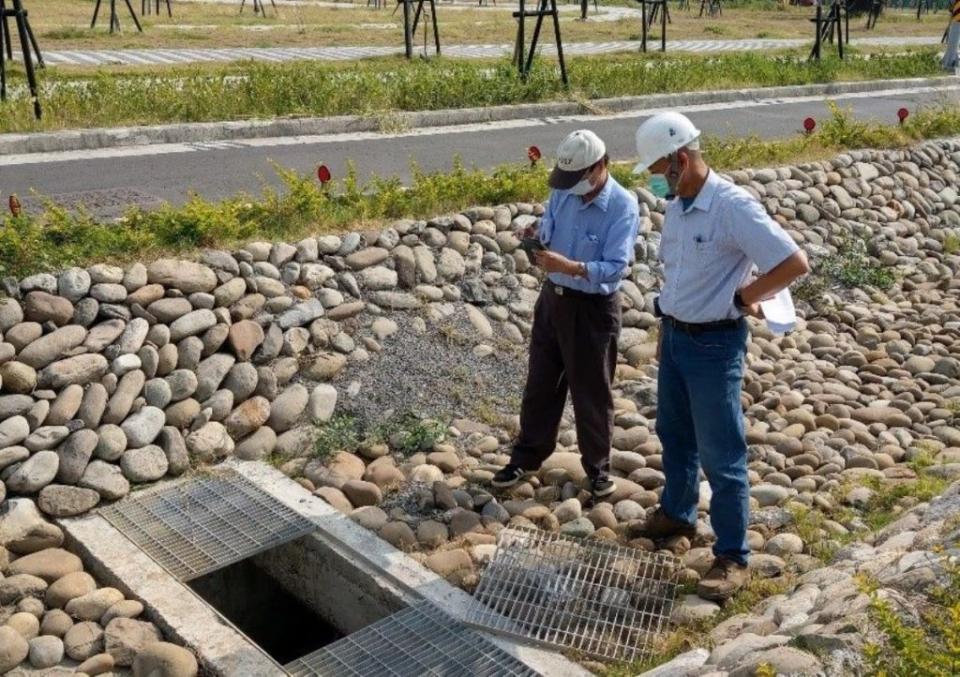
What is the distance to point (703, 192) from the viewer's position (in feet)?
15.1

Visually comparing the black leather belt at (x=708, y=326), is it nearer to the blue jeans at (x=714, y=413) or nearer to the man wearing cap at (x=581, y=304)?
the blue jeans at (x=714, y=413)

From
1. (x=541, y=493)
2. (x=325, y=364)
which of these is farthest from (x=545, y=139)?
(x=541, y=493)

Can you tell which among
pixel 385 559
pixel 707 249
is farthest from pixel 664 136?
pixel 385 559

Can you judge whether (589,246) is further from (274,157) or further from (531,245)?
(274,157)

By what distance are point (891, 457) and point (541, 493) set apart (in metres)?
2.20

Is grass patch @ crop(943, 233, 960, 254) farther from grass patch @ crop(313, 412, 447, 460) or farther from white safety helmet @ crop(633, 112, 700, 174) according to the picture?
white safety helmet @ crop(633, 112, 700, 174)

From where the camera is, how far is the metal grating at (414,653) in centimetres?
468

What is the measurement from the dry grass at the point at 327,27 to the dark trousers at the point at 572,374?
52.4ft

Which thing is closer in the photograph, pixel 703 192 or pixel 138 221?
pixel 703 192

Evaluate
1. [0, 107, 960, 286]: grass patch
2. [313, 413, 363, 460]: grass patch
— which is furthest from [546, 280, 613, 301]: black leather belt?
[0, 107, 960, 286]: grass patch

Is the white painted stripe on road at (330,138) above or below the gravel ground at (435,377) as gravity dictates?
above

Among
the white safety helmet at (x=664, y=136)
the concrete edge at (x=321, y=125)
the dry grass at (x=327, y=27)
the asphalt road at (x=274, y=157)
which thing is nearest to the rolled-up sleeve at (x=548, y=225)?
the white safety helmet at (x=664, y=136)

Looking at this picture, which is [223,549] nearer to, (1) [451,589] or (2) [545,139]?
(1) [451,589]

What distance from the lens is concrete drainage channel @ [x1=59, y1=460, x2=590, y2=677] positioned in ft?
15.7
